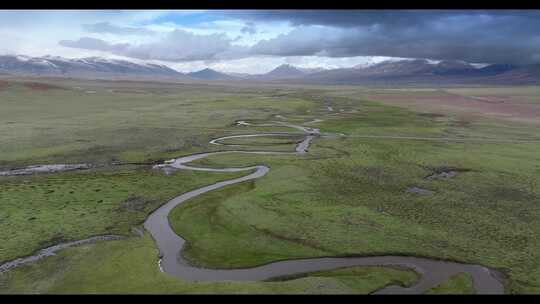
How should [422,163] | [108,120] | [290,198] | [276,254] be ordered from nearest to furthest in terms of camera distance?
[276,254] < [290,198] < [422,163] < [108,120]

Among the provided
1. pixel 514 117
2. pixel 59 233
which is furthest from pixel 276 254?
pixel 514 117

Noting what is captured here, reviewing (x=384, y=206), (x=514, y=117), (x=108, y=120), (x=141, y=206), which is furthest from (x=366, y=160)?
(x=514, y=117)

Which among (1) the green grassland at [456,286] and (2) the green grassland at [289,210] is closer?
(1) the green grassland at [456,286]

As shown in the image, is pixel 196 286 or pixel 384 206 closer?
pixel 196 286

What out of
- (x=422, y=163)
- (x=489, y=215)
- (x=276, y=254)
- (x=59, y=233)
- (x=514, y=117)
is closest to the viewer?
(x=276, y=254)

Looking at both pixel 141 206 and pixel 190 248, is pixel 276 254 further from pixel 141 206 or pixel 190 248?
pixel 141 206
